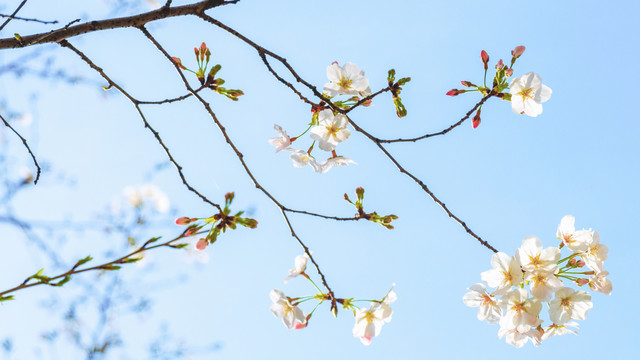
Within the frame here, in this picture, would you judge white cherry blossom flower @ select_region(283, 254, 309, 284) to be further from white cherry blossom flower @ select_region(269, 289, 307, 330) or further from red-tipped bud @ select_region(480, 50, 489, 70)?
red-tipped bud @ select_region(480, 50, 489, 70)

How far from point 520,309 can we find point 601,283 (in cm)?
33

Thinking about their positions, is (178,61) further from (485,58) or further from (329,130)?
(485,58)

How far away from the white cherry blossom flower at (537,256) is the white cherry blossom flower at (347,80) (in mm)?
761

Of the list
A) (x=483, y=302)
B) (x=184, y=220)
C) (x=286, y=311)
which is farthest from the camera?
(x=483, y=302)

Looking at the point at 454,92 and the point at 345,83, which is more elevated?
the point at 345,83

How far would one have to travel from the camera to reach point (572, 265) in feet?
5.03

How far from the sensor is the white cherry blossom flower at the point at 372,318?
1.53 m

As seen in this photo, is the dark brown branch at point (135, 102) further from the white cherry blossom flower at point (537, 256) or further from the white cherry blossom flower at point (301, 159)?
the white cherry blossom flower at point (537, 256)

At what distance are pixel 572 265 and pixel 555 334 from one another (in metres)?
0.29

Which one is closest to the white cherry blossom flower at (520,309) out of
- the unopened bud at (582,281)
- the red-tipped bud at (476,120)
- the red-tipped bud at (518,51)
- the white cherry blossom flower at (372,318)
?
the unopened bud at (582,281)

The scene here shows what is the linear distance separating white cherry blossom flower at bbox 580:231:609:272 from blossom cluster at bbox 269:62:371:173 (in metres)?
0.86

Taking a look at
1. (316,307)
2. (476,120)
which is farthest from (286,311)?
(476,120)

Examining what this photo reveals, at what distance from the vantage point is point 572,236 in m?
1.56

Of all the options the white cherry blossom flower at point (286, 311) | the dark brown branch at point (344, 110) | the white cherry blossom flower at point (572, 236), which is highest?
the dark brown branch at point (344, 110)
